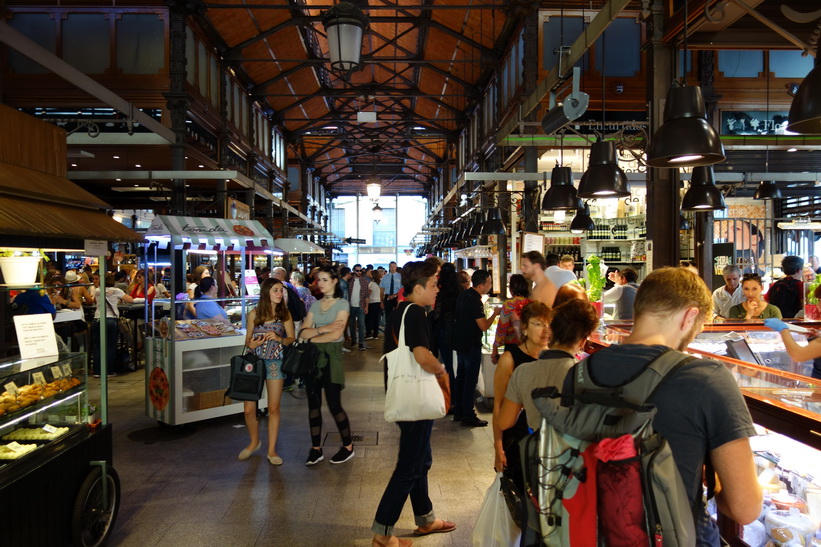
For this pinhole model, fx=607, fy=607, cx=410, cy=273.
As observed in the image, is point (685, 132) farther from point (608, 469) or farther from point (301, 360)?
point (301, 360)

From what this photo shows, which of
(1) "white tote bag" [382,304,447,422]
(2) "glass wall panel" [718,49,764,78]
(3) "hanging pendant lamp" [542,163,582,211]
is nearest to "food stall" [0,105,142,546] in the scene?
(1) "white tote bag" [382,304,447,422]

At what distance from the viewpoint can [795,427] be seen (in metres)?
2.23

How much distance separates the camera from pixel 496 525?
2.58m

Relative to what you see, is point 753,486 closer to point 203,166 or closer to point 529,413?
point 529,413

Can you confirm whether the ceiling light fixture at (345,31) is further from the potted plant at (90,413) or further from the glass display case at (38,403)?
the potted plant at (90,413)

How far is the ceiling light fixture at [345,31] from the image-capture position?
18.4 feet

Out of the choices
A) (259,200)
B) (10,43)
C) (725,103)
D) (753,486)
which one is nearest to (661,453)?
(753,486)

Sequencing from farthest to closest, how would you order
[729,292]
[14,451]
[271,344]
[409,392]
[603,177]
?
[729,292]
[271,344]
[603,177]
[409,392]
[14,451]

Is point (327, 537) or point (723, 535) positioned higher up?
point (723, 535)

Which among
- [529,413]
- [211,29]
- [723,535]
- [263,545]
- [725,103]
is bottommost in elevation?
[263,545]

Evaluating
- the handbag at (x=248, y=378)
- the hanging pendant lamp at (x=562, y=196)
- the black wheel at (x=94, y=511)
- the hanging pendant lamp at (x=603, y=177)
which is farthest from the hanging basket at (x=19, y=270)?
the hanging pendant lamp at (x=562, y=196)

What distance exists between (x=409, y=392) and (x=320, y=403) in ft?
5.94

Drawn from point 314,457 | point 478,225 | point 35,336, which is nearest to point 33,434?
point 35,336

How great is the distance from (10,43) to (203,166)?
8.22 m
